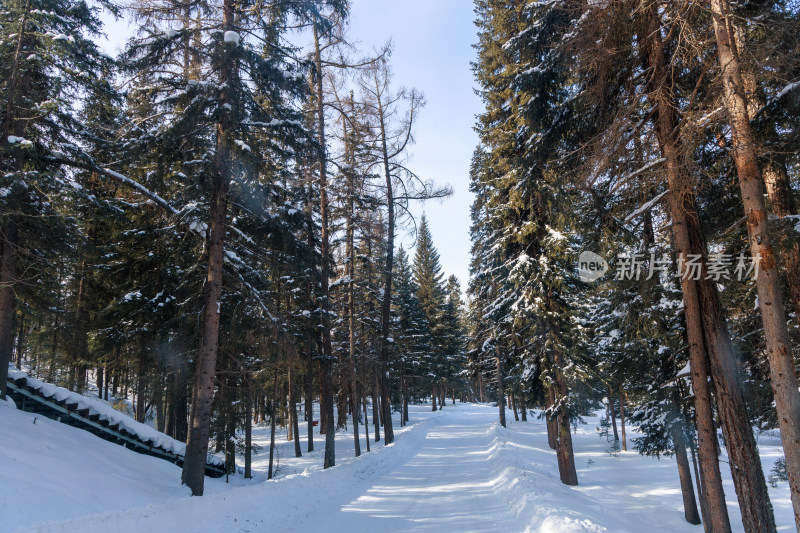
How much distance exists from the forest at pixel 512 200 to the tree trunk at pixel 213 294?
0.05m

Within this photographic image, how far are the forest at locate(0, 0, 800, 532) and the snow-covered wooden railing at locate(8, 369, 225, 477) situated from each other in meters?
0.98

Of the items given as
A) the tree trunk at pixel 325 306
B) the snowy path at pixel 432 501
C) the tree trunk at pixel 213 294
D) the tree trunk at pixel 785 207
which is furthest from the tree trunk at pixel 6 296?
the tree trunk at pixel 785 207

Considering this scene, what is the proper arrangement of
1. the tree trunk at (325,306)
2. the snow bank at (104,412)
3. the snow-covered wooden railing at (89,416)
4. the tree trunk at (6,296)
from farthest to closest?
the tree trunk at (325,306) < the snow bank at (104,412) < the snow-covered wooden railing at (89,416) < the tree trunk at (6,296)

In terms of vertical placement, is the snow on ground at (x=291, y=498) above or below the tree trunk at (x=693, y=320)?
below

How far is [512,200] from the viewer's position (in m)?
13.7

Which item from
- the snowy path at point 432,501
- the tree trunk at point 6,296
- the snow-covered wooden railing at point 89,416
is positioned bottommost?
the snowy path at point 432,501

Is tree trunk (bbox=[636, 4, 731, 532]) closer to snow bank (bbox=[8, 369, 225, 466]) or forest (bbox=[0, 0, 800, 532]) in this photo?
forest (bbox=[0, 0, 800, 532])

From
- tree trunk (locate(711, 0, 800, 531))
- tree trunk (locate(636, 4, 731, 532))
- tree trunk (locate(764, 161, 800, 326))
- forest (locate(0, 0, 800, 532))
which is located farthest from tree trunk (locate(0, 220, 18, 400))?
tree trunk (locate(764, 161, 800, 326))

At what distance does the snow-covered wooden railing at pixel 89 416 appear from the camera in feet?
38.7

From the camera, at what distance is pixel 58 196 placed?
36.8ft

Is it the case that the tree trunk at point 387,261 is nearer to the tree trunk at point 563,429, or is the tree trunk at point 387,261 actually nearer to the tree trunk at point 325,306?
the tree trunk at point 325,306

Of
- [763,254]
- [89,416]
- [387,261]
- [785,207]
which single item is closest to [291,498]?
[89,416]

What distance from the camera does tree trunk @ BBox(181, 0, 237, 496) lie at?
9.45 metres

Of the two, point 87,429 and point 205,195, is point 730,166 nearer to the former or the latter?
point 205,195
